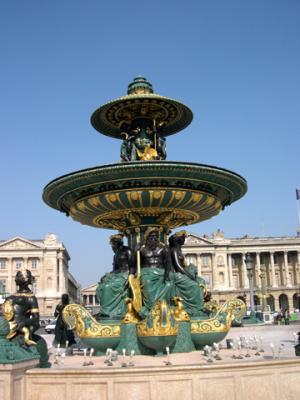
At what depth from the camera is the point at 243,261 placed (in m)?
97.4

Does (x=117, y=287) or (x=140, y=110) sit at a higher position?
(x=140, y=110)

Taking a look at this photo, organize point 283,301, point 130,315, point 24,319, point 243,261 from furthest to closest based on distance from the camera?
1. point 243,261
2. point 283,301
3. point 130,315
4. point 24,319

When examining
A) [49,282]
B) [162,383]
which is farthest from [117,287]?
[49,282]

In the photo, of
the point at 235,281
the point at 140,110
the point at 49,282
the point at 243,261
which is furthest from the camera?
the point at 235,281

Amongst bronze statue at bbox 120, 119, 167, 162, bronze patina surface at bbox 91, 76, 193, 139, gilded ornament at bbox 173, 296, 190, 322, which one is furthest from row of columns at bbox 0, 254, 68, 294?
gilded ornament at bbox 173, 296, 190, 322

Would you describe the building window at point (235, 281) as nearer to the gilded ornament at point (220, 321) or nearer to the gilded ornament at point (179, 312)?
the gilded ornament at point (220, 321)

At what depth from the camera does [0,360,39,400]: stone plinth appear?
200 inches

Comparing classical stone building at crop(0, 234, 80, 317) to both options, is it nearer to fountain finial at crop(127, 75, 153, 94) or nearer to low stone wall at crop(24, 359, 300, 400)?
fountain finial at crop(127, 75, 153, 94)

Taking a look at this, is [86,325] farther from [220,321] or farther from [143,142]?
[143,142]

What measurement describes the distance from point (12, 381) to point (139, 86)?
7.01 m

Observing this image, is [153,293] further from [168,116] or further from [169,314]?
[168,116]

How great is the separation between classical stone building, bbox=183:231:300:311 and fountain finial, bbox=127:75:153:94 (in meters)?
86.0

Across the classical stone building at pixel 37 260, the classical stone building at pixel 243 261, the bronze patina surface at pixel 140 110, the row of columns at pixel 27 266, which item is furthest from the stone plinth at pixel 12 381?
the row of columns at pixel 27 266

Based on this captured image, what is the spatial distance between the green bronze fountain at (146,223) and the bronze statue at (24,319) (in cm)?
221
